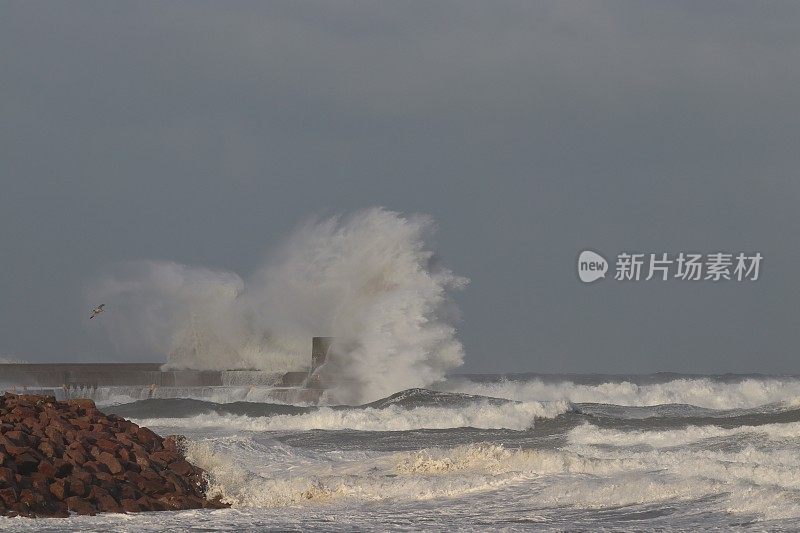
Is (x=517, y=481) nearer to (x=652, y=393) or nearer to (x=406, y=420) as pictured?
(x=406, y=420)

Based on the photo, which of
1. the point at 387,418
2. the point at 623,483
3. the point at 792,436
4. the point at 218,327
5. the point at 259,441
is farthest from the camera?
the point at 218,327

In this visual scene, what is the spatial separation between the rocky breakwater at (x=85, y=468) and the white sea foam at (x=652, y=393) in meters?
15.5

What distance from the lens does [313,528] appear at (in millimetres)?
7180

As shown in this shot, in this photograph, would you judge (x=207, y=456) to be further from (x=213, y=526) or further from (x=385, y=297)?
(x=385, y=297)

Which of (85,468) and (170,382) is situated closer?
(85,468)

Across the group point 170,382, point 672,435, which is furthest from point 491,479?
point 170,382

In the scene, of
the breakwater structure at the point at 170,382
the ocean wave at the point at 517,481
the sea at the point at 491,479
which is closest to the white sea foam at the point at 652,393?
the breakwater structure at the point at 170,382

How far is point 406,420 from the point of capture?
1858 cm

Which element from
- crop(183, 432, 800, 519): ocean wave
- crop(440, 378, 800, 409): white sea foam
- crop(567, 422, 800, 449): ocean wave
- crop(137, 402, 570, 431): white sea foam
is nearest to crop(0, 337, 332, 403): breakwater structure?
crop(440, 378, 800, 409): white sea foam

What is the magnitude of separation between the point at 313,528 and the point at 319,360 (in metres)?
19.7

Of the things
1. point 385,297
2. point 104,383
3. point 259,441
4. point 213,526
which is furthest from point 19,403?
point 104,383

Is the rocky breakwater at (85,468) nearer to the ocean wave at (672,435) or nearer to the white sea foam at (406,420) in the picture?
the ocean wave at (672,435)

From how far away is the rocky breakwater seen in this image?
787cm

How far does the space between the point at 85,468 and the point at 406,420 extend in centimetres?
1052
